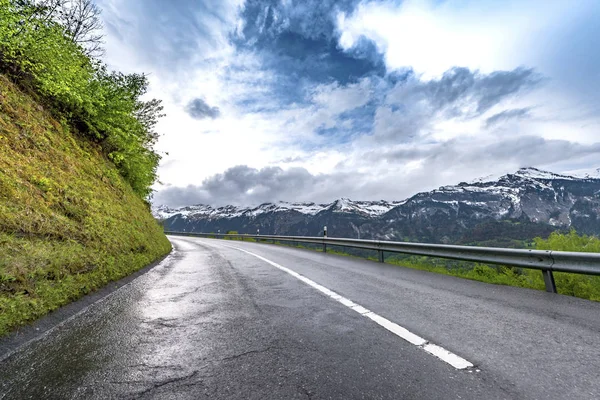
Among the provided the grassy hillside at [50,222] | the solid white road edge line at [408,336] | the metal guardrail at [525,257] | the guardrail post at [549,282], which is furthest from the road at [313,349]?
the grassy hillside at [50,222]

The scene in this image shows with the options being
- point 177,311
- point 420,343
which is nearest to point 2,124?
point 177,311

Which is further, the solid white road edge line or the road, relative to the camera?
the solid white road edge line

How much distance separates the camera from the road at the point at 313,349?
2098mm

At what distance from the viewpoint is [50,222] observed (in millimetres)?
5805

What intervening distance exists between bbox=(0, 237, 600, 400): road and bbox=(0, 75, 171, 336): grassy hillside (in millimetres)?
698

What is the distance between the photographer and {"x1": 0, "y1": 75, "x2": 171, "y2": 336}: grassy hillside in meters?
4.08

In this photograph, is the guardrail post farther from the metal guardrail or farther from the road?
the road

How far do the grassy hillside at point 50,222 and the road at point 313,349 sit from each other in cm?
70

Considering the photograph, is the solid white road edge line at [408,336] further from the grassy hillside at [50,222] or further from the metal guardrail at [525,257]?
the grassy hillside at [50,222]

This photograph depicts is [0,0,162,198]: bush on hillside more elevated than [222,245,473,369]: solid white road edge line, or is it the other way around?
[0,0,162,198]: bush on hillside

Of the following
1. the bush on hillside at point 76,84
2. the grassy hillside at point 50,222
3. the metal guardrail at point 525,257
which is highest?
the bush on hillside at point 76,84

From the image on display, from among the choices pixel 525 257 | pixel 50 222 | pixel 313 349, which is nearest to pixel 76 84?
pixel 50 222

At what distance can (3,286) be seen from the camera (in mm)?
3707

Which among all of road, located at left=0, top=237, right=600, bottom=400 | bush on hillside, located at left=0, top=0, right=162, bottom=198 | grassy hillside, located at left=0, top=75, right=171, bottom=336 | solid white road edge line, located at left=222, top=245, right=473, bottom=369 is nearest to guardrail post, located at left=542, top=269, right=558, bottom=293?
road, located at left=0, top=237, right=600, bottom=400
